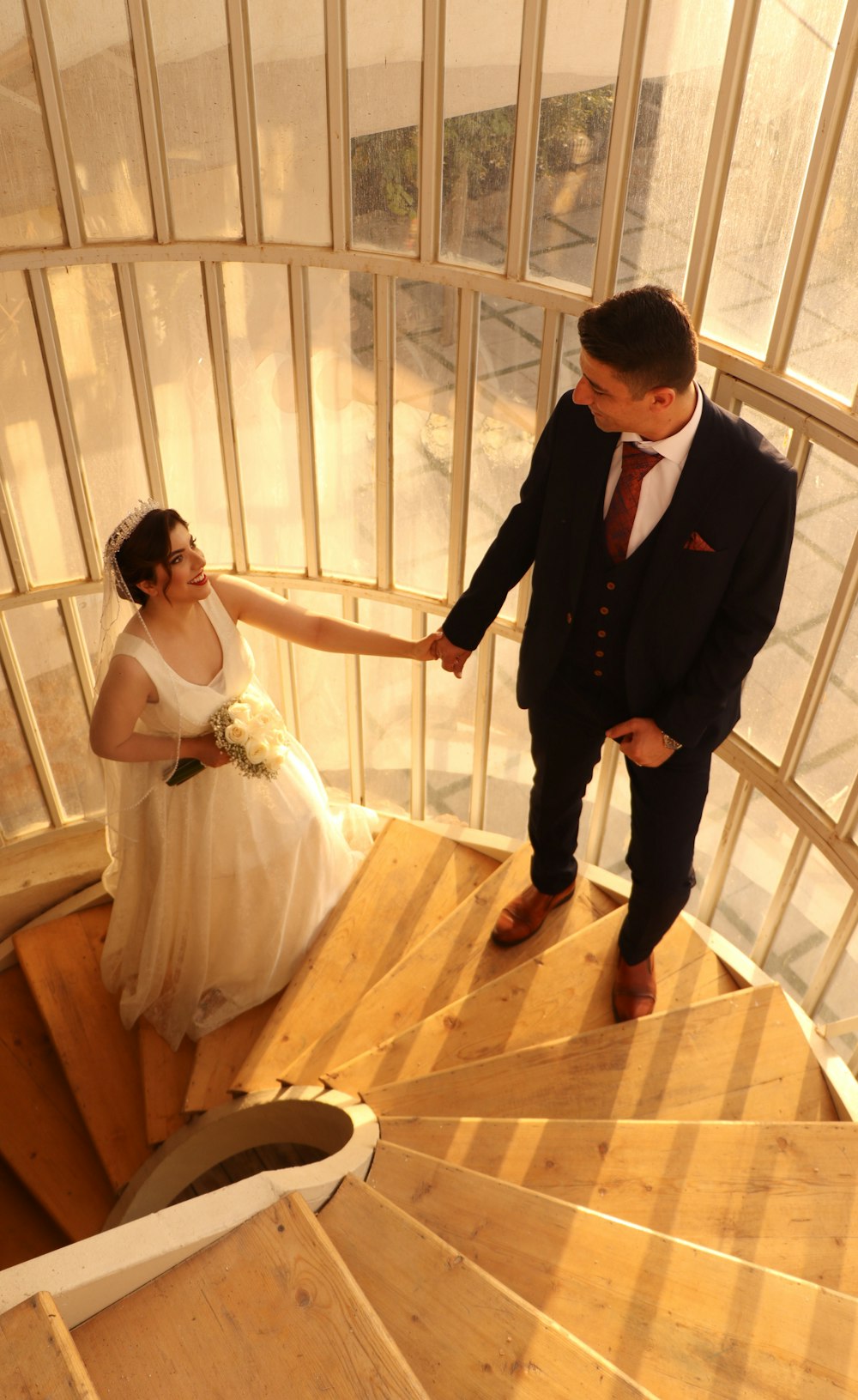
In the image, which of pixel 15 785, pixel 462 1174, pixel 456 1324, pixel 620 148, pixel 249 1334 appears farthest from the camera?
pixel 15 785

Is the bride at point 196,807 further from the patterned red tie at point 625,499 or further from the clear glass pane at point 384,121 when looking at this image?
the clear glass pane at point 384,121

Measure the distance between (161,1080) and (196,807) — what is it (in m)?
1.00

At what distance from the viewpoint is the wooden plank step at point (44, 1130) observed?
12.1 ft

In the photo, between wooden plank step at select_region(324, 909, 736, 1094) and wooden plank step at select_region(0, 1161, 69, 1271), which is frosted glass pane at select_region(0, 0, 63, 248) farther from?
wooden plank step at select_region(0, 1161, 69, 1271)

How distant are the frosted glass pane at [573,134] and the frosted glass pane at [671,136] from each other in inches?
4.1

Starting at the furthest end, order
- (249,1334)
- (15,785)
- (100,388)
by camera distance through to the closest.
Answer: (15,785)
(100,388)
(249,1334)

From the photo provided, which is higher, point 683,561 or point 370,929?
point 683,561

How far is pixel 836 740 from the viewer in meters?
3.25

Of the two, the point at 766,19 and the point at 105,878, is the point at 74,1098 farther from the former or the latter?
the point at 766,19

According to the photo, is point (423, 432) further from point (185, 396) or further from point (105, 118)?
point (105, 118)

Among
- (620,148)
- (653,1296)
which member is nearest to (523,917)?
(653,1296)

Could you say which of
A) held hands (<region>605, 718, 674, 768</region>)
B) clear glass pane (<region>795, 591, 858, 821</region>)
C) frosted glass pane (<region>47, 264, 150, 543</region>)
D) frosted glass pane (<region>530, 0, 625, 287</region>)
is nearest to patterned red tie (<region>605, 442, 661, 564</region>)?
held hands (<region>605, 718, 674, 768</region>)

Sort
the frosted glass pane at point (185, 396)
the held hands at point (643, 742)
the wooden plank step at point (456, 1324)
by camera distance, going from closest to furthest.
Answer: the wooden plank step at point (456, 1324) → the held hands at point (643, 742) → the frosted glass pane at point (185, 396)

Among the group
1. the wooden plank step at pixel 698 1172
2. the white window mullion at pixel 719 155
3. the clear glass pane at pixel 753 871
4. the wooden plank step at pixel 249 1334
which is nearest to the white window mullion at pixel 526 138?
the white window mullion at pixel 719 155
